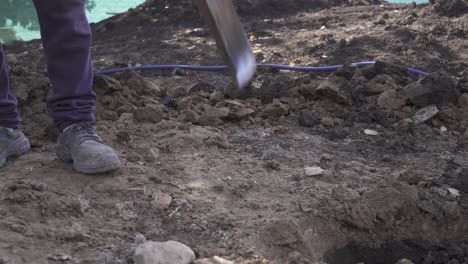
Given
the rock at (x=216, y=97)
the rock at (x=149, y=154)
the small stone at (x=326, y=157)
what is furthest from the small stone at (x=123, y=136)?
the small stone at (x=326, y=157)

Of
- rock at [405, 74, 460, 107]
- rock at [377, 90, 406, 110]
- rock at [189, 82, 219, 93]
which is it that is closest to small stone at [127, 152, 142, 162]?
rock at [189, 82, 219, 93]

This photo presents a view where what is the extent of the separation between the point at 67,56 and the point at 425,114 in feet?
6.71

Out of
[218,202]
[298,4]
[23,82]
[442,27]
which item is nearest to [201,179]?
[218,202]

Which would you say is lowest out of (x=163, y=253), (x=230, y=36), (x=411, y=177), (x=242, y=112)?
(x=411, y=177)

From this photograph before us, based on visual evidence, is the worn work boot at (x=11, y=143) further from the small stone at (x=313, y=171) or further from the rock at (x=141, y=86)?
the small stone at (x=313, y=171)

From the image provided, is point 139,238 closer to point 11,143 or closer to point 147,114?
point 11,143

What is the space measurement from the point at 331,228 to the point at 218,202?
465mm

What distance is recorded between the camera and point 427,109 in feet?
11.9

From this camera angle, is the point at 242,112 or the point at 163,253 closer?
the point at 163,253

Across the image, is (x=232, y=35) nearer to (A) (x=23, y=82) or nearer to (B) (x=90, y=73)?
(B) (x=90, y=73)

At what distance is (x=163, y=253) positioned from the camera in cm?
199

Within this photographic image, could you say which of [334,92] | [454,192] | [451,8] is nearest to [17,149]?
[334,92]

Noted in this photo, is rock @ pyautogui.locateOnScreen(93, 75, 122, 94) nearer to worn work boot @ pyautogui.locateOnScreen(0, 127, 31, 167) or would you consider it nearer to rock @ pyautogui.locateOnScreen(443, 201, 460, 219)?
worn work boot @ pyautogui.locateOnScreen(0, 127, 31, 167)

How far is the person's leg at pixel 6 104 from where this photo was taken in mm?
2742
